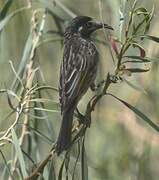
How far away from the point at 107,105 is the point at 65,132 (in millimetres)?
2815

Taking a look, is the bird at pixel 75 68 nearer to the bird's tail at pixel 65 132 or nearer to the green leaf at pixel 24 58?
the bird's tail at pixel 65 132

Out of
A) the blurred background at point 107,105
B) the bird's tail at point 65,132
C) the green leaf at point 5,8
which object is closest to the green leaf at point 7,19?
the green leaf at point 5,8

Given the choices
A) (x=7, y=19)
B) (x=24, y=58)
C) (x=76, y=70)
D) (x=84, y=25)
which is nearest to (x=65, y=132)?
(x=76, y=70)

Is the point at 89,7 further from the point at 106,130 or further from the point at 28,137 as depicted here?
the point at 28,137

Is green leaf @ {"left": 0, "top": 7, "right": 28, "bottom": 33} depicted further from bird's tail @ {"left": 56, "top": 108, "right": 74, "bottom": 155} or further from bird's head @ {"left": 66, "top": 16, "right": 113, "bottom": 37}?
bird's tail @ {"left": 56, "top": 108, "right": 74, "bottom": 155}

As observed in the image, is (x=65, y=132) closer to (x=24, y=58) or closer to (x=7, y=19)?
(x=24, y=58)

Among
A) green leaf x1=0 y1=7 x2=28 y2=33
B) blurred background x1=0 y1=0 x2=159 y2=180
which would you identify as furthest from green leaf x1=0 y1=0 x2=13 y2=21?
blurred background x1=0 y1=0 x2=159 y2=180

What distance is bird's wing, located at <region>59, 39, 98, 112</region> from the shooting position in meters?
3.88

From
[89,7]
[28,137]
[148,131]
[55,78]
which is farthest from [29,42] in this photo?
[55,78]

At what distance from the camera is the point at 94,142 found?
579 cm

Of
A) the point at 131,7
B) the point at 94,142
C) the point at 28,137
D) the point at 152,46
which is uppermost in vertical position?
the point at 131,7

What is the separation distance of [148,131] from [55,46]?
161 cm

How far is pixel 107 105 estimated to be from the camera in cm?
629

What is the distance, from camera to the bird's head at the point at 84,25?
4688mm
